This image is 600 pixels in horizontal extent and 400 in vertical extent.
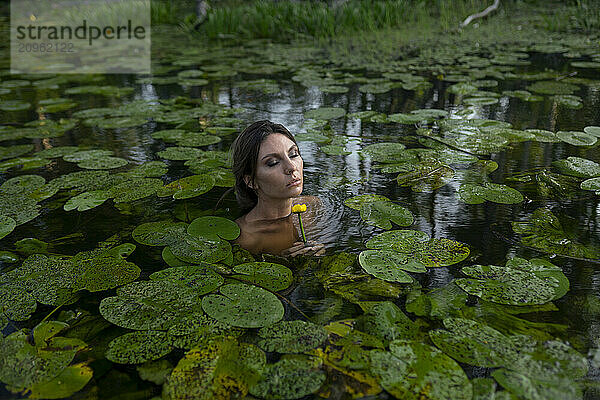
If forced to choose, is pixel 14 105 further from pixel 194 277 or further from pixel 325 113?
pixel 194 277

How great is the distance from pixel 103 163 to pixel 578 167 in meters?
2.40

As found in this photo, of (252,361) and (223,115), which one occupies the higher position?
(223,115)

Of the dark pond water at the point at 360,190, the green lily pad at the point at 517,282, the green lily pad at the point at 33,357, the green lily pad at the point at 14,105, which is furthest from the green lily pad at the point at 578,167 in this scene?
the green lily pad at the point at 14,105

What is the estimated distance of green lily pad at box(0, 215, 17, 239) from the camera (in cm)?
187

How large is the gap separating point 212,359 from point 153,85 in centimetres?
394

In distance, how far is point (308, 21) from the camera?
6953 mm

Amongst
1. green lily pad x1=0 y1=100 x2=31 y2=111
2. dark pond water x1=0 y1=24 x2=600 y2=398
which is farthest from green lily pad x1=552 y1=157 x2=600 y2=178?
green lily pad x1=0 y1=100 x2=31 y2=111

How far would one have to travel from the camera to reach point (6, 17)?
11.9 m

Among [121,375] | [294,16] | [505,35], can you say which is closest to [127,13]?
[294,16]

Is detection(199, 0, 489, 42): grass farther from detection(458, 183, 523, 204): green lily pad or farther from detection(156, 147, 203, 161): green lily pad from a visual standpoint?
detection(458, 183, 523, 204): green lily pad

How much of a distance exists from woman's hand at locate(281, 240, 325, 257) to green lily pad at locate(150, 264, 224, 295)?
0.30 m

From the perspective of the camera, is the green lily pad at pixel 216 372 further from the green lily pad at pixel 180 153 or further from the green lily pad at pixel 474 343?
the green lily pad at pixel 180 153

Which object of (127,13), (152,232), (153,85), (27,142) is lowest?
(152,232)

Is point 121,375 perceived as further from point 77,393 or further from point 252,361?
point 252,361
